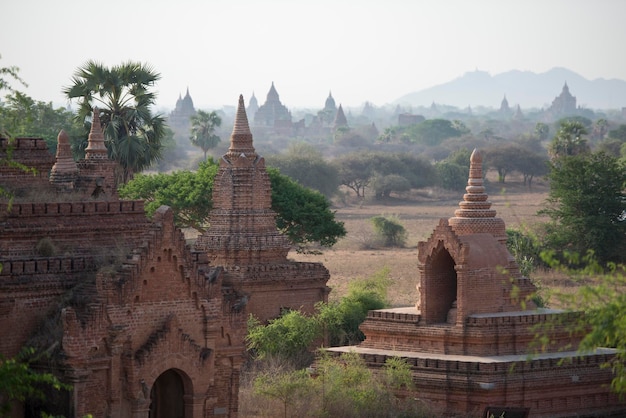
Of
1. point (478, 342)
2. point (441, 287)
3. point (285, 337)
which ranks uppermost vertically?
point (441, 287)

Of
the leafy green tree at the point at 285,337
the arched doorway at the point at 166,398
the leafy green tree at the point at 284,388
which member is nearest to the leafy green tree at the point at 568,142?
the leafy green tree at the point at 285,337

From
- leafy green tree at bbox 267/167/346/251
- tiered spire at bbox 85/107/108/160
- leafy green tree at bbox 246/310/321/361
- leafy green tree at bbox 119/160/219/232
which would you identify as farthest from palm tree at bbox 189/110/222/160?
tiered spire at bbox 85/107/108/160

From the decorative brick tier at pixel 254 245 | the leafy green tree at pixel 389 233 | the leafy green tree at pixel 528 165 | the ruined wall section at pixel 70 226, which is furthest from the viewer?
the leafy green tree at pixel 528 165

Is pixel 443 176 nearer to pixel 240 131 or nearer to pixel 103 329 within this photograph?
pixel 240 131

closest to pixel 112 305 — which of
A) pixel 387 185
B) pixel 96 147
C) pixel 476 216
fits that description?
pixel 96 147

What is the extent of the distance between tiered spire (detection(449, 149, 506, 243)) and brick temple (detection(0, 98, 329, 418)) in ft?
25.8

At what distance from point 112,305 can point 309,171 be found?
75109mm

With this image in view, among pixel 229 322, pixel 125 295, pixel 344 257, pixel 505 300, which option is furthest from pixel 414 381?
pixel 344 257

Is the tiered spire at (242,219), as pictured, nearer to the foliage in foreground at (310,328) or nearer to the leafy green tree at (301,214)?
the foliage in foreground at (310,328)

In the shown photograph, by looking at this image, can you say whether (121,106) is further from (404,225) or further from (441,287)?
(404,225)

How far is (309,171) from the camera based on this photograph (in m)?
97.1

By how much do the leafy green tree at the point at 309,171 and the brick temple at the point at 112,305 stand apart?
70578 mm

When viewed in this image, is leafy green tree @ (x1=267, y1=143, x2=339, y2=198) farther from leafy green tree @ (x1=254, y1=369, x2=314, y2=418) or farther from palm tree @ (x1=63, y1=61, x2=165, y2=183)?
leafy green tree @ (x1=254, y1=369, x2=314, y2=418)

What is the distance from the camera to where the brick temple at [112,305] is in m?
21.9
